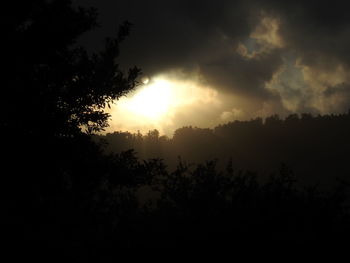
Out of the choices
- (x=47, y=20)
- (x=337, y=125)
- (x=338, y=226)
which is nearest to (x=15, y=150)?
(x=47, y=20)

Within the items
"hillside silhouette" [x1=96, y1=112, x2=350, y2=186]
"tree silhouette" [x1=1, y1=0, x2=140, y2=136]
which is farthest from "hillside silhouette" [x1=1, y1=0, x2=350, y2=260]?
"hillside silhouette" [x1=96, y1=112, x2=350, y2=186]

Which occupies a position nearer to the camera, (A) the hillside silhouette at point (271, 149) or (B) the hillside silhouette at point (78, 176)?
(B) the hillside silhouette at point (78, 176)

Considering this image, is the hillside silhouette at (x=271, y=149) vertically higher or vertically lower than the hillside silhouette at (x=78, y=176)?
higher

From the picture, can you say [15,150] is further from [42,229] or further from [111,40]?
[111,40]

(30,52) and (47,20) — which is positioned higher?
(47,20)

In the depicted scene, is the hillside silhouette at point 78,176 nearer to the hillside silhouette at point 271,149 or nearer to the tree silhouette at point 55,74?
the tree silhouette at point 55,74

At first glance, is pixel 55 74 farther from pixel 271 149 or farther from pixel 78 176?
pixel 271 149

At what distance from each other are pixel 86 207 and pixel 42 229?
6.22ft

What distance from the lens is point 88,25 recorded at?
1255 centimetres

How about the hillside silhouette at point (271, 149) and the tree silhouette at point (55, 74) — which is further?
the hillside silhouette at point (271, 149)

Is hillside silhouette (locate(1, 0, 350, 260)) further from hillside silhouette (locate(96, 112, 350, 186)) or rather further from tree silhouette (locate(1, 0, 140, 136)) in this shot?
hillside silhouette (locate(96, 112, 350, 186))

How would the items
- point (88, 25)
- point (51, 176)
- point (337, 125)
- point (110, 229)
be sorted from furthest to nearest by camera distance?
point (337, 125) → point (110, 229) → point (88, 25) → point (51, 176)

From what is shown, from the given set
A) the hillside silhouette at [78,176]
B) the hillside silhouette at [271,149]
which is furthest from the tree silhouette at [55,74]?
the hillside silhouette at [271,149]

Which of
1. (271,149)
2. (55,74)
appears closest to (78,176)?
(55,74)
